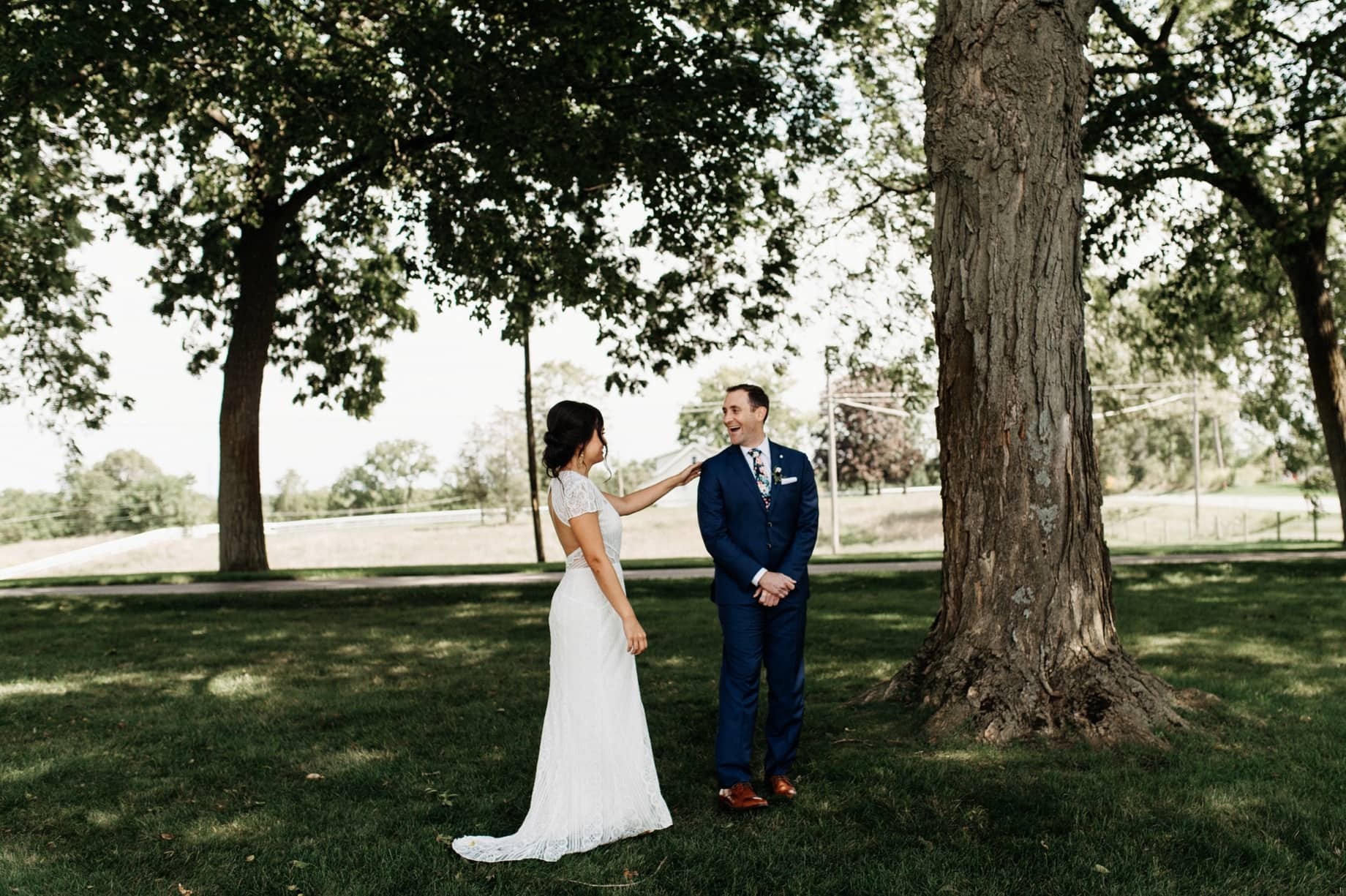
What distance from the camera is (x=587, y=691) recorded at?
5.46 metres

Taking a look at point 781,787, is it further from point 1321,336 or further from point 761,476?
point 1321,336

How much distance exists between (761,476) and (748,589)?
638 millimetres

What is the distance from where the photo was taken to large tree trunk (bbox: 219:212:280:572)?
21047mm

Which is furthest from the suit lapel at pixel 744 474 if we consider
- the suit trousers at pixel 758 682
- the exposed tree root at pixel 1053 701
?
the exposed tree root at pixel 1053 701

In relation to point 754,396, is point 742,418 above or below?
below

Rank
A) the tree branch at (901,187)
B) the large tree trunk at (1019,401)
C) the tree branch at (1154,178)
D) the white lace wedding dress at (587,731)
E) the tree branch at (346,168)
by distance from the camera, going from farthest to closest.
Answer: the tree branch at (901,187)
the tree branch at (1154,178)
the tree branch at (346,168)
the large tree trunk at (1019,401)
the white lace wedding dress at (587,731)

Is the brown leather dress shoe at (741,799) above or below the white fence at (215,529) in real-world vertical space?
below

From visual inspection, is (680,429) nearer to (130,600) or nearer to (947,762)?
(130,600)

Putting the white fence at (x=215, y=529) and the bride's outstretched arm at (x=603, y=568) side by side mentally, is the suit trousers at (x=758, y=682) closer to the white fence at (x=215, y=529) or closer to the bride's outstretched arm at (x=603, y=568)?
the bride's outstretched arm at (x=603, y=568)

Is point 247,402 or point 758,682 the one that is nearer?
point 758,682

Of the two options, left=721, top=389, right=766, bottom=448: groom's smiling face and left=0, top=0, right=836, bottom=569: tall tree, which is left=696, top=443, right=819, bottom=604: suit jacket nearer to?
left=721, top=389, right=766, bottom=448: groom's smiling face

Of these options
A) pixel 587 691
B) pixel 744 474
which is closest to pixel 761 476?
pixel 744 474

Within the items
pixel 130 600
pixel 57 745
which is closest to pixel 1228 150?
pixel 57 745

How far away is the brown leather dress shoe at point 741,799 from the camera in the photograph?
5.61m
